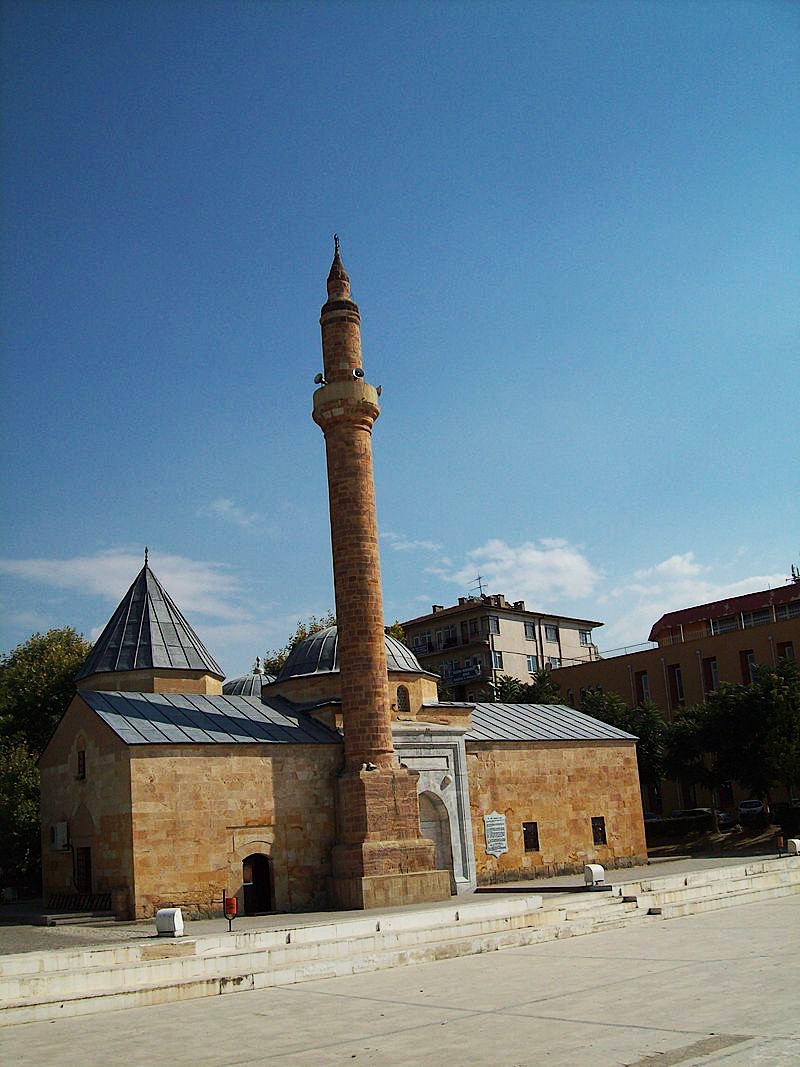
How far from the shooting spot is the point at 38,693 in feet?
124

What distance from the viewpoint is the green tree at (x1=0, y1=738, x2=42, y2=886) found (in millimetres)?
30734

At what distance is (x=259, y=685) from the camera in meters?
30.8

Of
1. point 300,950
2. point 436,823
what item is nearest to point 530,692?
point 436,823

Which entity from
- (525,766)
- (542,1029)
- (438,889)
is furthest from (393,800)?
(542,1029)

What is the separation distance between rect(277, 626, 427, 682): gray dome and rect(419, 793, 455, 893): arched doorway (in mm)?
3423

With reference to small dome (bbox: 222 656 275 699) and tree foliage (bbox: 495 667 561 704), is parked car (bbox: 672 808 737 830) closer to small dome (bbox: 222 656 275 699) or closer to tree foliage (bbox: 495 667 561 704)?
tree foliage (bbox: 495 667 561 704)

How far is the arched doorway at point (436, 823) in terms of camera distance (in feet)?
78.2

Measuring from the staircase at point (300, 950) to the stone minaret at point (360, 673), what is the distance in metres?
1.94

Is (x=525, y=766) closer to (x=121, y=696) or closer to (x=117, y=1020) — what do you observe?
(x=121, y=696)

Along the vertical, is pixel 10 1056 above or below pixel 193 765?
below

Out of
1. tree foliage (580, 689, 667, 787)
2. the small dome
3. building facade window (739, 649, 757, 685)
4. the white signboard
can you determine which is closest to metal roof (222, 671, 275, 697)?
the small dome

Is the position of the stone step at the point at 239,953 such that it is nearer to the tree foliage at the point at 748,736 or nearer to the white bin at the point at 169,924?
the white bin at the point at 169,924

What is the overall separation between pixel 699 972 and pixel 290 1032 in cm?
466

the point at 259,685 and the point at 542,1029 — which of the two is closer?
the point at 542,1029
